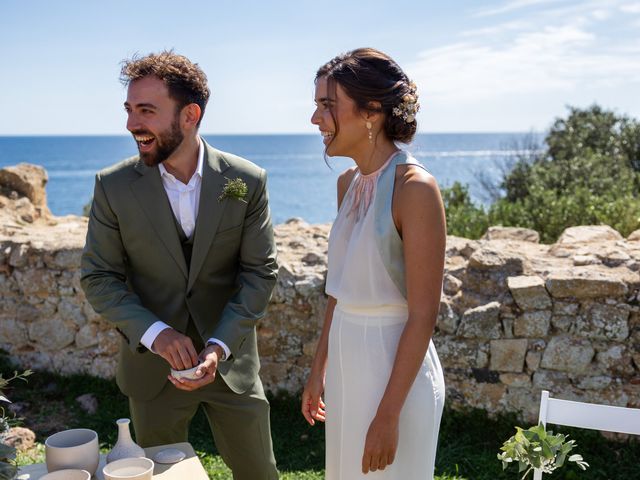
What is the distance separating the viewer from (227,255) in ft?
10.1

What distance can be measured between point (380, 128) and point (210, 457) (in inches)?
117

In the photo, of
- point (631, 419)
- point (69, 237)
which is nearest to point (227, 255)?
point (631, 419)

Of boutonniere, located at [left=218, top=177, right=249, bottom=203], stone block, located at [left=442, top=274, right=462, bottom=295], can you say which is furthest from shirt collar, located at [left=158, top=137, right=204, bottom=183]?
stone block, located at [left=442, top=274, right=462, bottom=295]

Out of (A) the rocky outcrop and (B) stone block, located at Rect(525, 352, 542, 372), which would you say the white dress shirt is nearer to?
(A) the rocky outcrop

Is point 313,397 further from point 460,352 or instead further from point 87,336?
point 87,336

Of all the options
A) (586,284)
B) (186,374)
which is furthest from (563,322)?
(186,374)

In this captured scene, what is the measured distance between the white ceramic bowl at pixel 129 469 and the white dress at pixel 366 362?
68 centimetres

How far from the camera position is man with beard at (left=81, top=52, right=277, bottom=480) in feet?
9.18

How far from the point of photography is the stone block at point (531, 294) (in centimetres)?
452

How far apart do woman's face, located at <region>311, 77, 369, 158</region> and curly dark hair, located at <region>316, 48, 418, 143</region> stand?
0.07 ft

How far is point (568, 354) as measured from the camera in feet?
14.8

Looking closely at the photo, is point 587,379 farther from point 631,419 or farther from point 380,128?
point 380,128

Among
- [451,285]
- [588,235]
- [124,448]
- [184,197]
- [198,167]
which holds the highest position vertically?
[198,167]

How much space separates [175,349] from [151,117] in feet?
3.07
